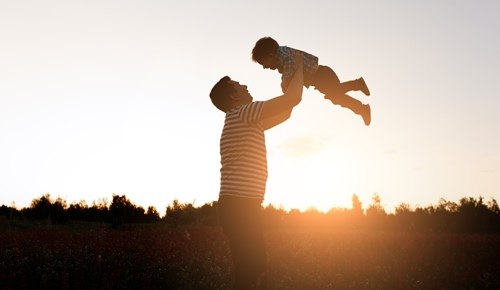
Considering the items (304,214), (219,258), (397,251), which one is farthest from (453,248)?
(304,214)

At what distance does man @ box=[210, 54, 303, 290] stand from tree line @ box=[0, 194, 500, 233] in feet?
57.2

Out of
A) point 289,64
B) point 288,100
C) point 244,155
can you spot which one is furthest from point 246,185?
point 289,64

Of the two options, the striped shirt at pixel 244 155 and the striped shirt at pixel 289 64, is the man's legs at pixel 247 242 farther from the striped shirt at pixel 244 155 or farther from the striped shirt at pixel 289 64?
the striped shirt at pixel 289 64

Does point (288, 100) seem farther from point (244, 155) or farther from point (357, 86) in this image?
point (357, 86)

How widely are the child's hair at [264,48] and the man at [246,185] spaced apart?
155cm

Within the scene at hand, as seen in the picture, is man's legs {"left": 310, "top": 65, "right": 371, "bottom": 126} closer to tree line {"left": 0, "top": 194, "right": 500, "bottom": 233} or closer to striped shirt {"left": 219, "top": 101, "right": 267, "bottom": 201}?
striped shirt {"left": 219, "top": 101, "right": 267, "bottom": 201}

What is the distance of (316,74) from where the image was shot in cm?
564

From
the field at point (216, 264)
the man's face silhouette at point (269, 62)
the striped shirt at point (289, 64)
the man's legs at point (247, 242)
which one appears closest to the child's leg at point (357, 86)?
the striped shirt at point (289, 64)

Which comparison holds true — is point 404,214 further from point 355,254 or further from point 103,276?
point 103,276

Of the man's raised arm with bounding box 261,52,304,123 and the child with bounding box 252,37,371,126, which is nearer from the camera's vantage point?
the man's raised arm with bounding box 261,52,304,123

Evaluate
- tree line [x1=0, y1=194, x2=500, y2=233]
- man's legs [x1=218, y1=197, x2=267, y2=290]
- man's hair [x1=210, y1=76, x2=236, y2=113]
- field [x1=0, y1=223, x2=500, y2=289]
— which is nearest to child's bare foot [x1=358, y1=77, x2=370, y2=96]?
field [x1=0, y1=223, x2=500, y2=289]

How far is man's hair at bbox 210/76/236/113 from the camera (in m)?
3.24

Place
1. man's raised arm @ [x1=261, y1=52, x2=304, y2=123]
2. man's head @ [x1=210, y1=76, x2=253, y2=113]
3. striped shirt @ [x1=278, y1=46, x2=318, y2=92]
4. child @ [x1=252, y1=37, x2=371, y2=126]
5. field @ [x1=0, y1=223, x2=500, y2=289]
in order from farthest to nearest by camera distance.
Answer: field @ [x1=0, y1=223, x2=500, y2=289] → child @ [x1=252, y1=37, x2=371, y2=126] → striped shirt @ [x1=278, y1=46, x2=318, y2=92] → man's head @ [x1=210, y1=76, x2=253, y2=113] → man's raised arm @ [x1=261, y1=52, x2=304, y2=123]

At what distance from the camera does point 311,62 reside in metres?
5.11
